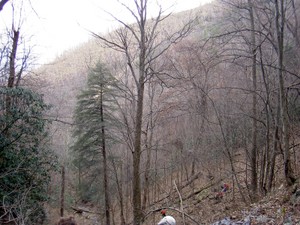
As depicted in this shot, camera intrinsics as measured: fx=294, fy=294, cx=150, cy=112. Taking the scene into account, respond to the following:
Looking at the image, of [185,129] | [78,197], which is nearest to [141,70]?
[185,129]

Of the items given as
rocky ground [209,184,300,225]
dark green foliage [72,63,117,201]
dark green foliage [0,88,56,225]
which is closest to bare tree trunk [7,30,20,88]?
dark green foliage [0,88,56,225]

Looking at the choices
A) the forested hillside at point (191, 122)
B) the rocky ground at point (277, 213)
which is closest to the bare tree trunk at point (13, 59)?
the forested hillside at point (191, 122)

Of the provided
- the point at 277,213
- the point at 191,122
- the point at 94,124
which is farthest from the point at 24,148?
the point at 191,122

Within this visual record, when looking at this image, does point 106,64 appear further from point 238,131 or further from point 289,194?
point 289,194

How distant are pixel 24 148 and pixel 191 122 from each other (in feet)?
32.9

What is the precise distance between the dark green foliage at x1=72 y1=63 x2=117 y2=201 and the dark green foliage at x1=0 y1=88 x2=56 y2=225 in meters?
5.43

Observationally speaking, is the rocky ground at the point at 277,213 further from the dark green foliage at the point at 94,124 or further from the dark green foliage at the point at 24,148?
the dark green foliage at the point at 94,124

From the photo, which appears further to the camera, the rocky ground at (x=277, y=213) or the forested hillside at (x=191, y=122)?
the forested hillside at (x=191, y=122)

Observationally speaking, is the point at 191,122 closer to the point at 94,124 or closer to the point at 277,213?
the point at 94,124

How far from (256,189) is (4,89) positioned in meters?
9.71

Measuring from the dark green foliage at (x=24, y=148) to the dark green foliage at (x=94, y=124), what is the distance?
543cm

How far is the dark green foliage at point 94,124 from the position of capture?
1841 cm

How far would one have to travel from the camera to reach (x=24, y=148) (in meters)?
11.9

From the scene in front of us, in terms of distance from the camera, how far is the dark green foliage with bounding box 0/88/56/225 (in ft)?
36.5
